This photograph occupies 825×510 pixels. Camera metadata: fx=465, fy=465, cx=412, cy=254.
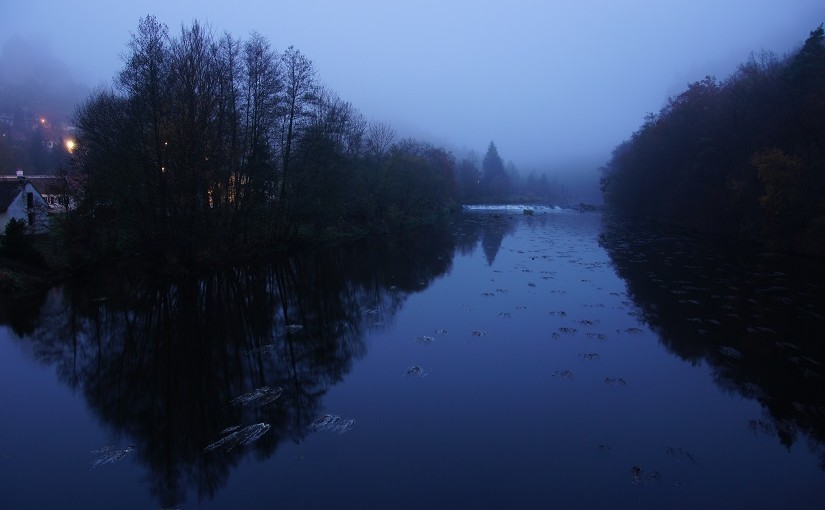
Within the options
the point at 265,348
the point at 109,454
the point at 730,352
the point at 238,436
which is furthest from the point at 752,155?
the point at 109,454

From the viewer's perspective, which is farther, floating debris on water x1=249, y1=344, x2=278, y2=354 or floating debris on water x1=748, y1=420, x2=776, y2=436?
floating debris on water x1=249, y1=344, x2=278, y2=354

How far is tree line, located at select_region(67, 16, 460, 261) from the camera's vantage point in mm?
24812

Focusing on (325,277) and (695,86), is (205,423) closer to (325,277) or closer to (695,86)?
(325,277)

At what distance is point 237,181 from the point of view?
30.3m

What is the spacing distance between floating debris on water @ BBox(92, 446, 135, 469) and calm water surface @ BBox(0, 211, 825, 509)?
1.8 inches

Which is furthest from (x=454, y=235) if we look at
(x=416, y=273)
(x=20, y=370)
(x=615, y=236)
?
(x=20, y=370)

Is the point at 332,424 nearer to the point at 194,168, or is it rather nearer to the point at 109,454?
the point at 109,454

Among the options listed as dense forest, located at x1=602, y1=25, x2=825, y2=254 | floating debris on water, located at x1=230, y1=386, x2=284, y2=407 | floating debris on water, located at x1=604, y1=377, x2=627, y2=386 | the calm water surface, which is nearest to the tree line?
the calm water surface

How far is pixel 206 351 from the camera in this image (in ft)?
46.7

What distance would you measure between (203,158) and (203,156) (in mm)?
109

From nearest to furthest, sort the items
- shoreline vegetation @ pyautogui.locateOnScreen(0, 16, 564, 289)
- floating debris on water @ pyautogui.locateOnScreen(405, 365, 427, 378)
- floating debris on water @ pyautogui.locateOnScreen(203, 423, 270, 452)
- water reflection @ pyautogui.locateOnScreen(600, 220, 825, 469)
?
1. floating debris on water @ pyautogui.locateOnScreen(203, 423, 270, 452)
2. water reflection @ pyautogui.locateOnScreen(600, 220, 825, 469)
3. floating debris on water @ pyautogui.locateOnScreen(405, 365, 427, 378)
4. shoreline vegetation @ pyautogui.locateOnScreen(0, 16, 564, 289)

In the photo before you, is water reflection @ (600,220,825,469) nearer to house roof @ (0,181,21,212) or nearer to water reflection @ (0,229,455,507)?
water reflection @ (0,229,455,507)

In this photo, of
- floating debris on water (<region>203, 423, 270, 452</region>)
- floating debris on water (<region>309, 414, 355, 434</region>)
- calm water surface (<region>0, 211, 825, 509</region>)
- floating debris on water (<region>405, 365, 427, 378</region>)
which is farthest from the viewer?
floating debris on water (<region>405, 365, 427, 378</region>)

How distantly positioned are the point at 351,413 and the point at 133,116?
2247 cm
